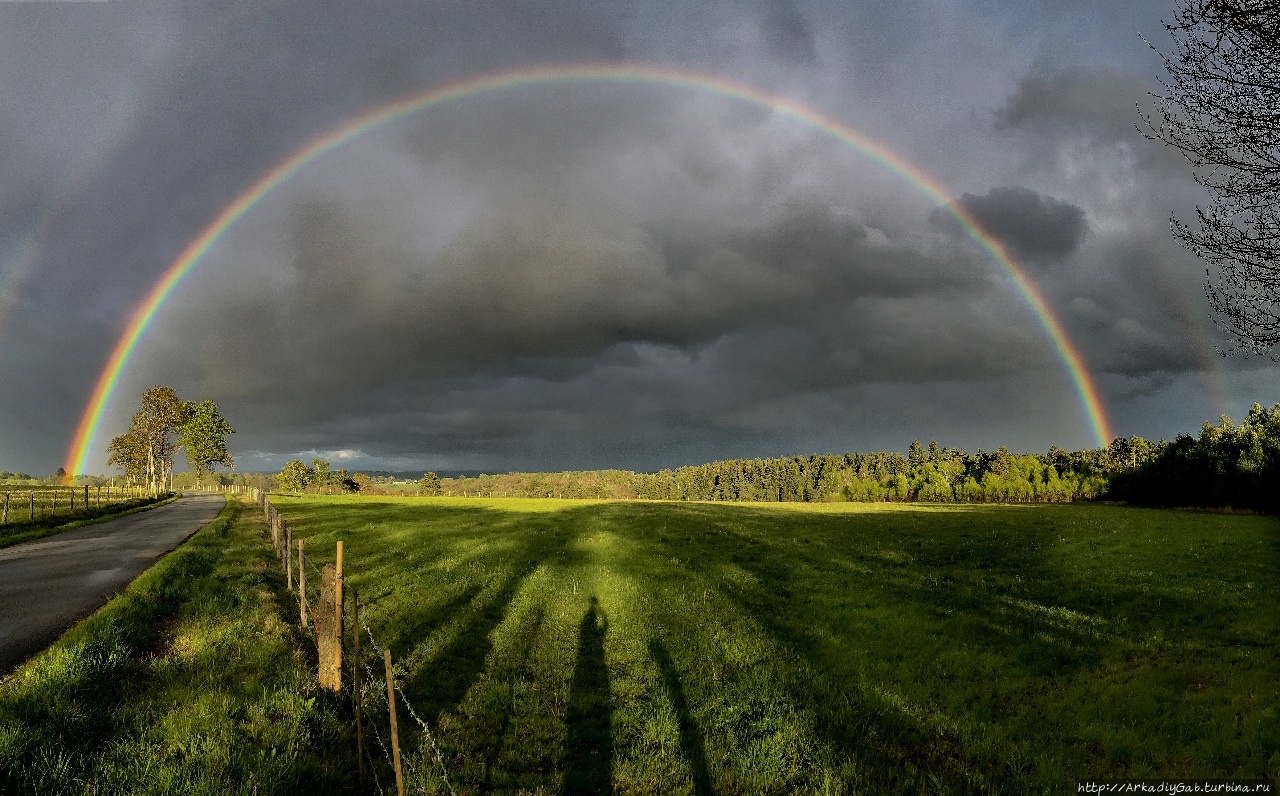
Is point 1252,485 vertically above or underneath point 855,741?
underneath

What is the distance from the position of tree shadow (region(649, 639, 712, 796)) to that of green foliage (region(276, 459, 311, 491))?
629 feet

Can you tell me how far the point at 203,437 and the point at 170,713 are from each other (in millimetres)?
122454

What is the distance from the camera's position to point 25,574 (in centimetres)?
1930

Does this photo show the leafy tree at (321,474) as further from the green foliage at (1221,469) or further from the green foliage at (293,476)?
the green foliage at (1221,469)

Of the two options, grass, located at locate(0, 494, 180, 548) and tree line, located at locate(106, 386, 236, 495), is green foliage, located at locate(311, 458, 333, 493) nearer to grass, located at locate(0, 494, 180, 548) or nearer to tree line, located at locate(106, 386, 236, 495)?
tree line, located at locate(106, 386, 236, 495)

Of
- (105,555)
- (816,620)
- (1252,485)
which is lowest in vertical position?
(1252,485)

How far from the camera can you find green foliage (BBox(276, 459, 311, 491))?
17212 centimetres

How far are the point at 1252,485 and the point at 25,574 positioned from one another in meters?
145

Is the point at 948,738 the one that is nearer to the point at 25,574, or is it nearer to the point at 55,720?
the point at 55,720

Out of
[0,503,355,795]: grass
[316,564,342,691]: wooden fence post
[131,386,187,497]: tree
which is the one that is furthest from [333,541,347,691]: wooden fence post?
[131,386,187,497]: tree

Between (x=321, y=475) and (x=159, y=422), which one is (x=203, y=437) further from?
(x=321, y=475)

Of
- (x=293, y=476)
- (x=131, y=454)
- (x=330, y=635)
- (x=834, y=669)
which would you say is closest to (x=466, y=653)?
(x=330, y=635)

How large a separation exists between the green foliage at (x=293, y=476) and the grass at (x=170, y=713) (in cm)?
18444

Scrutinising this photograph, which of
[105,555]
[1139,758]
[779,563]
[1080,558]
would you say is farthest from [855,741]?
[105,555]
